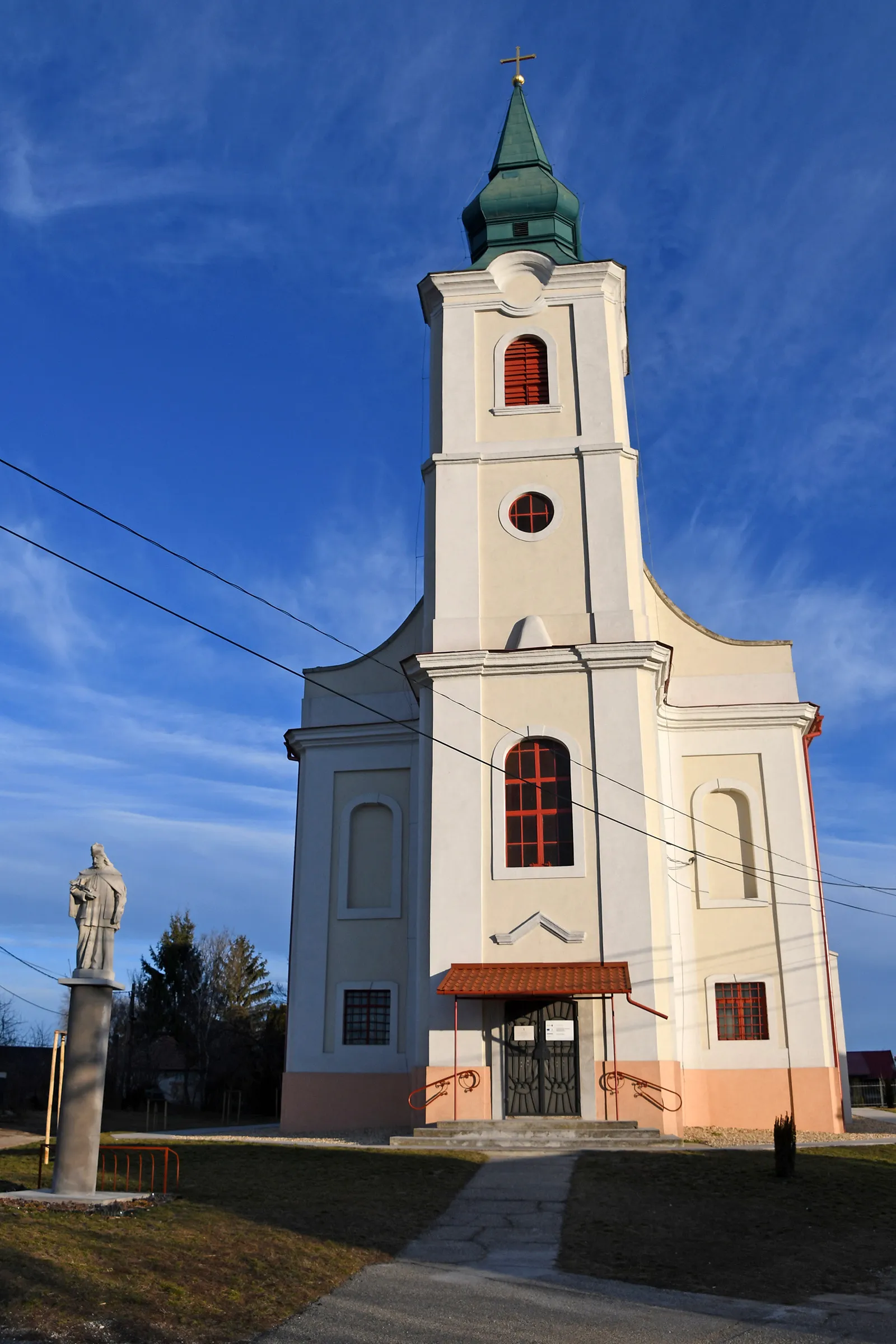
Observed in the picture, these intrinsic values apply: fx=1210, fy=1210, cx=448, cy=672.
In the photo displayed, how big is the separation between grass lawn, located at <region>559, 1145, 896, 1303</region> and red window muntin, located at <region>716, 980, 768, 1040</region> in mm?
7438

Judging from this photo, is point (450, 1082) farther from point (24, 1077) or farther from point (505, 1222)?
point (24, 1077)

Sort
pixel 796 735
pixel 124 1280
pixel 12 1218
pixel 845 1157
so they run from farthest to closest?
1. pixel 796 735
2. pixel 845 1157
3. pixel 12 1218
4. pixel 124 1280

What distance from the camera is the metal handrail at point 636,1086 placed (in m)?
21.1

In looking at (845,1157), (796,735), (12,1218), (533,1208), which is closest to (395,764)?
(796,735)

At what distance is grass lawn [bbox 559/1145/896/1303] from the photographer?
10180mm

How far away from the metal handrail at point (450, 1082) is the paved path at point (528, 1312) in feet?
34.1

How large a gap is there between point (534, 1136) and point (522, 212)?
21.4 m

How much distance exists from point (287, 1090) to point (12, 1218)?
16311 mm

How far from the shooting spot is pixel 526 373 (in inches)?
1091

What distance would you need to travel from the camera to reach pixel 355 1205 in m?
13.0

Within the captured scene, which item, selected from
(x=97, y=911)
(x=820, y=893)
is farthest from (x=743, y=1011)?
(x=97, y=911)

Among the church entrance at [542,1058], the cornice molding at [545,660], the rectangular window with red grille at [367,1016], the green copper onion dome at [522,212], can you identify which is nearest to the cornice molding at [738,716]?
the cornice molding at [545,660]

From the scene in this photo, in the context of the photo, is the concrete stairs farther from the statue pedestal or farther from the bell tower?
the bell tower

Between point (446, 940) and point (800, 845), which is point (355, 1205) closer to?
point (446, 940)
